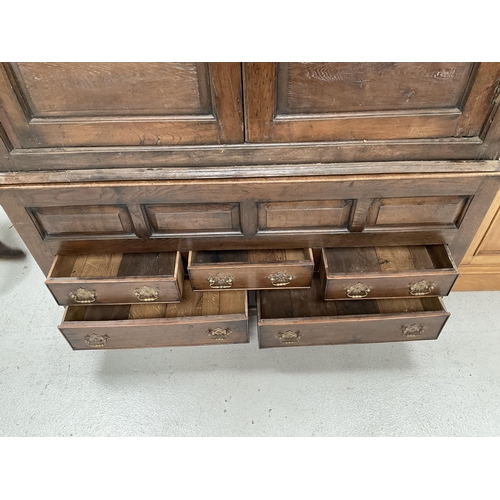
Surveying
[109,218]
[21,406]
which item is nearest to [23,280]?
[21,406]

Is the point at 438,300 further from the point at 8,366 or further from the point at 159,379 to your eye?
the point at 8,366

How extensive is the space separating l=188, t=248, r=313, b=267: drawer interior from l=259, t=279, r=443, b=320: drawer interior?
0.16 metres

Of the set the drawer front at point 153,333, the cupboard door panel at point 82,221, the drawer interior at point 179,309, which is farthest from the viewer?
the drawer interior at point 179,309

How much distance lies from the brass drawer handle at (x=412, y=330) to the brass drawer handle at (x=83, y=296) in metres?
1.01

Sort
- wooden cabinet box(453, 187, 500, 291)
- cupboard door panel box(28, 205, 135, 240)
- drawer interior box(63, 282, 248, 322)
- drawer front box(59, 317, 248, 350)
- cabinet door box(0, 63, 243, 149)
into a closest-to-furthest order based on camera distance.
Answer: cabinet door box(0, 63, 243, 149), cupboard door panel box(28, 205, 135, 240), drawer front box(59, 317, 248, 350), drawer interior box(63, 282, 248, 322), wooden cabinet box(453, 187, 500, 291)

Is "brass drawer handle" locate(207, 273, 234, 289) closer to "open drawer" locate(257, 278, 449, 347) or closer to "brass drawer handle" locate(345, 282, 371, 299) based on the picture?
"open drawer" locate(257, 278, 449, 347)

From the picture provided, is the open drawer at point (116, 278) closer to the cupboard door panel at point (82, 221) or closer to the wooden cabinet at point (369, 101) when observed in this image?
the cupboard door panel at point (82, 221)

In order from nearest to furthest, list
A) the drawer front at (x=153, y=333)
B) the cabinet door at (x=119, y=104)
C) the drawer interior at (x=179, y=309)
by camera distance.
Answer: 1. the cabinet door at (x=119, y=104)
2. the drawer front at (x=153, y=333)
3. the drawer interior at (x=179, y=309)

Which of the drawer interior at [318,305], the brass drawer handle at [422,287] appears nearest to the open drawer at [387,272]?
the brass drawer handle at [422,287]

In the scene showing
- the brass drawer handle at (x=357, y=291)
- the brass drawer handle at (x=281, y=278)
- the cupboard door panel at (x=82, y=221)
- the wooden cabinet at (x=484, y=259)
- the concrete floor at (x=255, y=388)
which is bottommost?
the concrete floor at (x=255, y=388)

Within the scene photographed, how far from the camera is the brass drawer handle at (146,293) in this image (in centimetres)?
126

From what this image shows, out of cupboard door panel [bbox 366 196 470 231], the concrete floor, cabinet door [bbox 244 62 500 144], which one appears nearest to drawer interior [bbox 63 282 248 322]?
the concrete floor

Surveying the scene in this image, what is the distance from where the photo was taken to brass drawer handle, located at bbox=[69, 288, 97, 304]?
49.6 inches

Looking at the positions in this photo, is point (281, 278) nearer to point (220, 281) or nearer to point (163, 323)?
point (220, 281)
